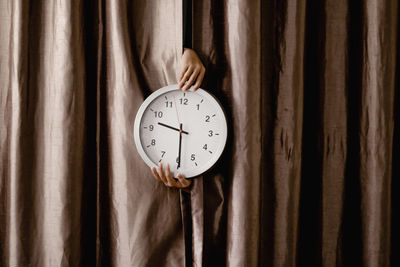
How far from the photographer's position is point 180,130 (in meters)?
0.81

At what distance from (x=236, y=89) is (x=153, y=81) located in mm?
204

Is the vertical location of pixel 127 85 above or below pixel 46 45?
below

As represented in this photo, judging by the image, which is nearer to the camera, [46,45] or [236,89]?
[236,89]

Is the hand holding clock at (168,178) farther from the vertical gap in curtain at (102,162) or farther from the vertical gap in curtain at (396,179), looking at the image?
the vertical gap in curtain at (396,179)

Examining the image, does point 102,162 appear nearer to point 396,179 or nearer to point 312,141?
point 312,141

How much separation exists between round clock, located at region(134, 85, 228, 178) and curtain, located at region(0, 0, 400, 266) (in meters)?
0.04

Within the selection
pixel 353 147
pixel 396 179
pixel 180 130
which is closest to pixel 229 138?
pixel 180 130

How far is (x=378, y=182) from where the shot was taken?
0.80 metres

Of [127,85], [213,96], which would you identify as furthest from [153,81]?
[213,96]

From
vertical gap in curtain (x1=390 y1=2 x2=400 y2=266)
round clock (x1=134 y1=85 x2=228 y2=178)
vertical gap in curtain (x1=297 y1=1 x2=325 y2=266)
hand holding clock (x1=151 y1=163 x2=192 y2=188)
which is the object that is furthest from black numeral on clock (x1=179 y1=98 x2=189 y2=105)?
vertical gap in curtain (x1=390 y1=2 x2=400 y2=266)

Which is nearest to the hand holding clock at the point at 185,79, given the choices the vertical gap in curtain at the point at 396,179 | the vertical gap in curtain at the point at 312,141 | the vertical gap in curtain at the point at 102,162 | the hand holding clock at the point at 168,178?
the hand holding clock at the point at 168,178

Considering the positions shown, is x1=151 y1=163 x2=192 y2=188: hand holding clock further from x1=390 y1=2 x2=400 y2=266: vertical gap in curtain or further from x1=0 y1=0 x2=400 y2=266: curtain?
x1=390 y1=2 x2=400 y2=266: vertical gap in curtain

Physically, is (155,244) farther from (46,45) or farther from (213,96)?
(46,45)

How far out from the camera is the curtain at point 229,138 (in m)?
0.80
